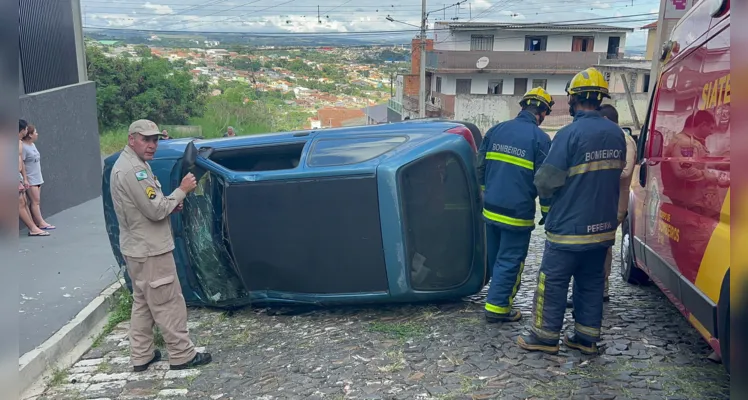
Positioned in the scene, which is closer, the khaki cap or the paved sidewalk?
the khaki cap

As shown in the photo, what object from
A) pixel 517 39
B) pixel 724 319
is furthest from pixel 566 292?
pixel 517 39

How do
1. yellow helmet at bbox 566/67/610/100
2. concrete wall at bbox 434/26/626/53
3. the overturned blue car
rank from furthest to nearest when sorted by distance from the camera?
1. concrete wall at bbox 434/26/626/53
2. the overturned blue car
3. yellow helmet at bbox 566/67/610/100

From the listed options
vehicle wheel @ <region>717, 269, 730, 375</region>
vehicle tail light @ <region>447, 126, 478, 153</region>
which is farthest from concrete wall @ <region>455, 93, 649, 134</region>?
vehicle wheel @ <region>717, 269, 730, 375</region>

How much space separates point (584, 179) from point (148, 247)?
9.50ft

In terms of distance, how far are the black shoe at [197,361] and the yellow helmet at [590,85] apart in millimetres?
3095

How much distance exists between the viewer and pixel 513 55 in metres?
42.5

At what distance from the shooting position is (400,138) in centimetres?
480

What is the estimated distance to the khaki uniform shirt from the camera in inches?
158

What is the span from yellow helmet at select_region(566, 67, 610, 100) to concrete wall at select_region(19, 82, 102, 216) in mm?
7696

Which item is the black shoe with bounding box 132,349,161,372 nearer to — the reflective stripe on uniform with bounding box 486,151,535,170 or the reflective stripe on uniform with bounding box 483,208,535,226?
the reflective stripe on uniform with bounding box 483,208,535,226

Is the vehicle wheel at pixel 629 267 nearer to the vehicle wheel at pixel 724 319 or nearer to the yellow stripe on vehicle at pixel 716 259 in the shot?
the yellow stripe on vehicle at pixel 716 259

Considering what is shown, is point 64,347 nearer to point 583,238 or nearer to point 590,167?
point 583,238

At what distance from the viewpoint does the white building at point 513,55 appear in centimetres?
4262

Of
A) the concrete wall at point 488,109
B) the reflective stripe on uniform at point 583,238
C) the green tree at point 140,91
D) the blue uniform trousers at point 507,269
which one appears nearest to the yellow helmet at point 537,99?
the blue uniform trousers at point 507,269
